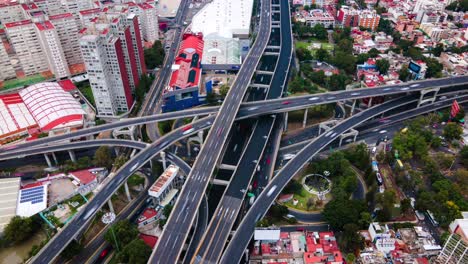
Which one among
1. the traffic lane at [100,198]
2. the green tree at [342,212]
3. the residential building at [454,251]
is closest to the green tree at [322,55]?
the traffic lane at [100,198]

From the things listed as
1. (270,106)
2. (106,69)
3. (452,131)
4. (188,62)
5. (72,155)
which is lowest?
(72,155)

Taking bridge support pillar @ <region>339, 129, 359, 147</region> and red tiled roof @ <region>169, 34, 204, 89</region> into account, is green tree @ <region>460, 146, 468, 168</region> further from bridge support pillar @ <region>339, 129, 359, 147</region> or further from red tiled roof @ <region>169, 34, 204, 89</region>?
red tiled roof @ <region>169, 34, 204, 89</region>

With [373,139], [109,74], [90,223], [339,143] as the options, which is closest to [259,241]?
[90,223]

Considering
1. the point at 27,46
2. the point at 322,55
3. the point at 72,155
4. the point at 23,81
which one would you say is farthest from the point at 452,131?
the point at 23,81

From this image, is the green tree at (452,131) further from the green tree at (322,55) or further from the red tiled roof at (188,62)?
the red tiled roof at (188,62)

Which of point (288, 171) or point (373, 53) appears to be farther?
point (373, 53)

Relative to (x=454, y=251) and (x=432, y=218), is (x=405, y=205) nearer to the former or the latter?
(x=432, y=218)
